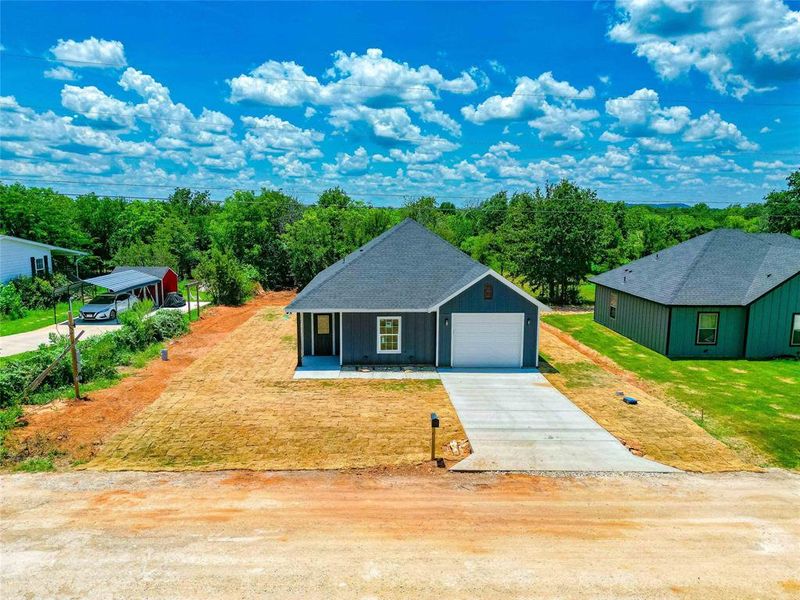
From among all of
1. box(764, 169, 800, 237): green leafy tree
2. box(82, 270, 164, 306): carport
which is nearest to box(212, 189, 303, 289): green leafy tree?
box(82, 270, 164, 306): carport

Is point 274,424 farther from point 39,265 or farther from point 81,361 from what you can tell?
point 39,265

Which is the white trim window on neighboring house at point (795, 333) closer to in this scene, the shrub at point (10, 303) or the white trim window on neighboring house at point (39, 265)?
the shrub at point (10, 303)

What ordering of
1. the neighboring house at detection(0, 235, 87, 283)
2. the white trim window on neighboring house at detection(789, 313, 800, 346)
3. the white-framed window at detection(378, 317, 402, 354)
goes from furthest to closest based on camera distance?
the neighboring house at detection(0, 235, 87, 283) → the white trim window on neighboring house at detection(789, 313, 800, 346) → the white-framed window at detection(378, 317, 402, 354)

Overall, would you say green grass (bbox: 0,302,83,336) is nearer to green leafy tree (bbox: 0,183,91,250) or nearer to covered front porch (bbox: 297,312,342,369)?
green leafy tree (bbox: 0,183,91,250)

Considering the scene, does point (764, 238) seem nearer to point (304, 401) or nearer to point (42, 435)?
point (304, 401)

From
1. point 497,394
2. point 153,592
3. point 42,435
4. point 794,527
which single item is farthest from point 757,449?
point 42,435

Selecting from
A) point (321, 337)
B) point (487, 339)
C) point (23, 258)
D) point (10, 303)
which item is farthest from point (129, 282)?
point (487, 339)

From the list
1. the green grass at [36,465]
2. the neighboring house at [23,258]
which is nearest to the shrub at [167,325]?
the green grass at [36,465]
